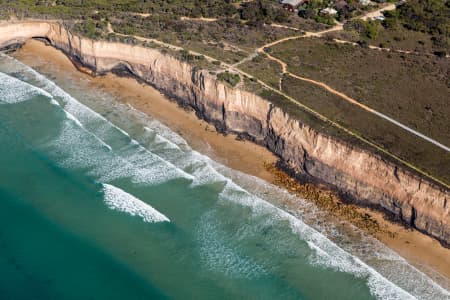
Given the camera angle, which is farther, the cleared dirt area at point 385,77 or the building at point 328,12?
the building at point 328,12

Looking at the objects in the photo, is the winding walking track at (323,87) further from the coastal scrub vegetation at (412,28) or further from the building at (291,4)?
the building at (291,4)

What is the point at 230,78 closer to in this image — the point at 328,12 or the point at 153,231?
the point at 153,231

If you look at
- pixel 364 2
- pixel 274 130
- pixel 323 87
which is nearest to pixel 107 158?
pixel 274 130

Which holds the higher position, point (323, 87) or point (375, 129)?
point (323, 87)

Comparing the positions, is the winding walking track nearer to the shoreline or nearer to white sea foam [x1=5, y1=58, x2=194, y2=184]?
the shoreline

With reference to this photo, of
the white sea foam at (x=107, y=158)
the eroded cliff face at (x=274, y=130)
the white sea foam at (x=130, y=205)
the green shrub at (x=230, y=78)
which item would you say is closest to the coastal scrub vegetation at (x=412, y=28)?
the green shrub at (x=230, y=78)

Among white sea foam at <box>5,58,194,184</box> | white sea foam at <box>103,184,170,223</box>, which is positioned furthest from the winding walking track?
white sea foam at <box>103,184,170,223</box>
